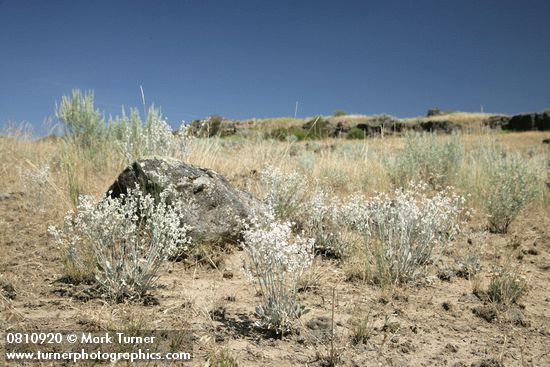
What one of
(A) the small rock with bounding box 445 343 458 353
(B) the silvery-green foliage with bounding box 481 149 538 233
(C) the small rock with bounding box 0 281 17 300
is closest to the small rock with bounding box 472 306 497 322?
(A) the small rock with bounding box 445 343 458 353

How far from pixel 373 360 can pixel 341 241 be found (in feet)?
6.27

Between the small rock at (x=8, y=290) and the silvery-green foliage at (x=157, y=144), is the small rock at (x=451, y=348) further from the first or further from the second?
the silvery-green foliage at (x=157, y=144)

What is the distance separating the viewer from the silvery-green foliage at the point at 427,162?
8.01 metres

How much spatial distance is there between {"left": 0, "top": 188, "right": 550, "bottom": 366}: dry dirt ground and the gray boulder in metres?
0.30

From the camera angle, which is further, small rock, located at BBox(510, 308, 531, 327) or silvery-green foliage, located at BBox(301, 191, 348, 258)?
silvery-green foliage, located at BBox(301, 191, 348, 258)

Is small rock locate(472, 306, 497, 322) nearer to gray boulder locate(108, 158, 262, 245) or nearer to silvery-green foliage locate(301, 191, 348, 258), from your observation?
silvery-green foliage locate(301, 191, 348, 258)

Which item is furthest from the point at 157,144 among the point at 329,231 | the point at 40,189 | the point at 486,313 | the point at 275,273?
the point at 486,313

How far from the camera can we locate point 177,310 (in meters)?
3.10

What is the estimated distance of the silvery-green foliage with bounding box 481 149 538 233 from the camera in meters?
5.79

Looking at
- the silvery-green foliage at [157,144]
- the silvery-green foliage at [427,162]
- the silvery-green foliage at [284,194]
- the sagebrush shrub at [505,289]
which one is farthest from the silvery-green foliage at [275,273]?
the silvery-green foliage at [427,162]

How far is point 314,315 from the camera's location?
10.5 feet

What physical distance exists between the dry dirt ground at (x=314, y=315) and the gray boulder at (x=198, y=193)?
0.30m

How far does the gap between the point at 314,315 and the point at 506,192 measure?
4.12 m

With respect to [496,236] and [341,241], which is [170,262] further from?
[496,236]
